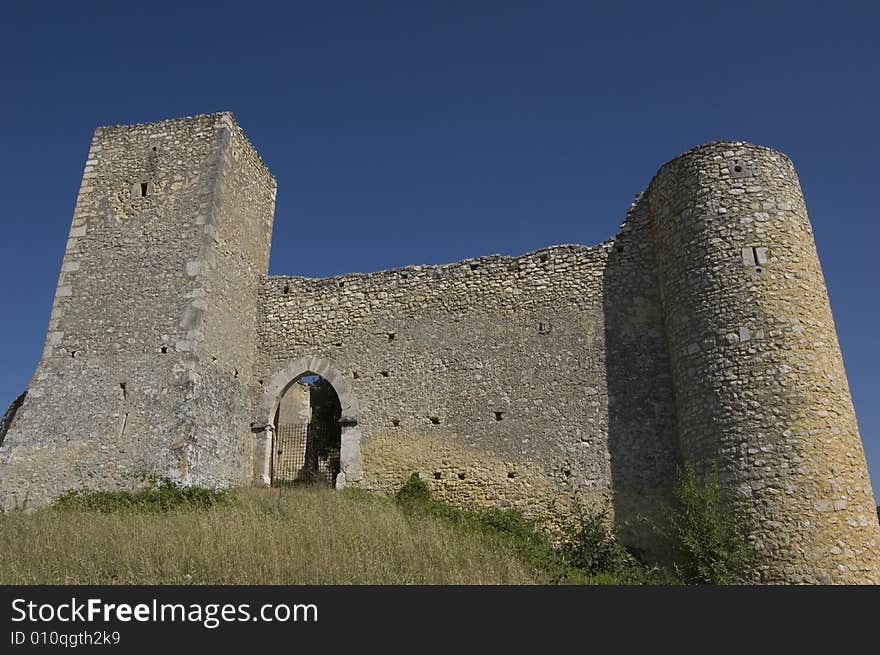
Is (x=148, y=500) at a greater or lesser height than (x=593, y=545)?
greater

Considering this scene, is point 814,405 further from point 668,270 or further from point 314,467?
point 314,467

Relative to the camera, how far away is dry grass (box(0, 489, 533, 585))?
6.56 m

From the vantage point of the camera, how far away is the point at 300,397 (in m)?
16.7

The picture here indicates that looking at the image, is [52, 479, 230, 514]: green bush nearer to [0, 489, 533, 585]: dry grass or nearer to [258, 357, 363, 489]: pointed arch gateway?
[0, 489, 533, 585]: dry grass

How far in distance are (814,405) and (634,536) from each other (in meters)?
3.01

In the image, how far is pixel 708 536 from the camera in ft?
27.3

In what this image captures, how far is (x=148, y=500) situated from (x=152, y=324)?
122 inches

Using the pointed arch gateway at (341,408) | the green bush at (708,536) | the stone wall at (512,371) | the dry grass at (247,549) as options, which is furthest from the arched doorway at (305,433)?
the green bush at (708,536)

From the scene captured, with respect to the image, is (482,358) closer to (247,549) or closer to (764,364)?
(764,364)

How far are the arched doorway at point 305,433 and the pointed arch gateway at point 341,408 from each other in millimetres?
2812

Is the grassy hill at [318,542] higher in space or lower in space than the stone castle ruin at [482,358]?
lower

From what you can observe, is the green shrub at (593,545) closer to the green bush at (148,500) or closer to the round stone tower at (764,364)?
the round stone tower at (764,364)

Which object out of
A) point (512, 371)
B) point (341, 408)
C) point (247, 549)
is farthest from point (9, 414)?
point (512, 371)

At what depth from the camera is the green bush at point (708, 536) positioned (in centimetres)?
816
